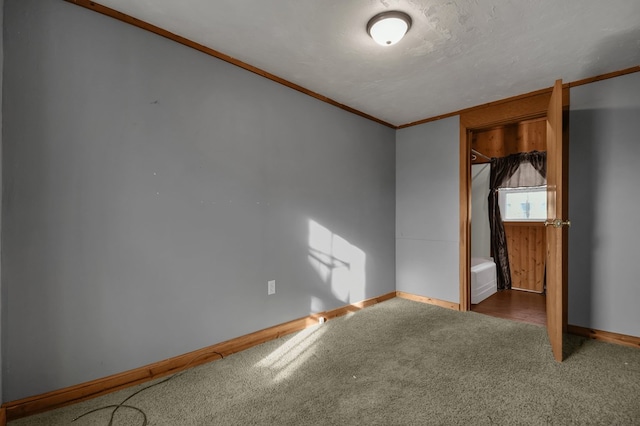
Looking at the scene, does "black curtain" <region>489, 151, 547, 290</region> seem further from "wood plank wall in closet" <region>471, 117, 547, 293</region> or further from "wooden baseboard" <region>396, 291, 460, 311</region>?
"wooden baseboard" <region>396, 291, 460, 311</region>

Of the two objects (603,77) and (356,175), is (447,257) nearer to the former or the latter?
(356,175)

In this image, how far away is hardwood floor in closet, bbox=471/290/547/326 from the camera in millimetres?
3143

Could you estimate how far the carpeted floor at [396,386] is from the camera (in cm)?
154

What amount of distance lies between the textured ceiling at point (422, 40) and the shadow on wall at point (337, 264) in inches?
56.7

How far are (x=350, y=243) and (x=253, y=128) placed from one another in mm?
1599

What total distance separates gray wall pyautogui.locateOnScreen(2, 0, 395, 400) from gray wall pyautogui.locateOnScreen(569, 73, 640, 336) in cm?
238

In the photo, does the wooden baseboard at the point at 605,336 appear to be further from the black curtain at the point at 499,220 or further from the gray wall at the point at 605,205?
the black curtain at the point at 499,220

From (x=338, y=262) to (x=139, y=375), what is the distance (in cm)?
191

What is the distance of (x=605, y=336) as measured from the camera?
2521 millimetres

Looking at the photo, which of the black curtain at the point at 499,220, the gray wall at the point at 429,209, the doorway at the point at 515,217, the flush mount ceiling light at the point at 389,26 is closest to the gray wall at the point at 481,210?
the doorway at the point at 515,217

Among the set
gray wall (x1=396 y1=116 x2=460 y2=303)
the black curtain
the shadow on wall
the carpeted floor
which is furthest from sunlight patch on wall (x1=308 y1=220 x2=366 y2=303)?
the black curtain

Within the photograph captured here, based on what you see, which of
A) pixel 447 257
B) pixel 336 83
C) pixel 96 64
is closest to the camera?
pixel 96 64

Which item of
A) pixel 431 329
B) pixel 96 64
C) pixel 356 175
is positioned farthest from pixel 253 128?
pixel 431 329

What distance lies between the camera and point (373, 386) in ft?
5.99
